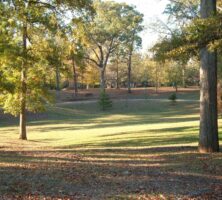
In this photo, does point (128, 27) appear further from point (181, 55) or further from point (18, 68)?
point (181, 55)

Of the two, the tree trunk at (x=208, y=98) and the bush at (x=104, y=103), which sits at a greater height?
the tree trunk at (x=208, y=98)

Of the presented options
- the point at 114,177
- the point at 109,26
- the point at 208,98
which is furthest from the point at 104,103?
the point at 114,177

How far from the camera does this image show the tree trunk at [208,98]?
46.4ft

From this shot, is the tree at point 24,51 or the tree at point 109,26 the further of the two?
the tree at point 109,26

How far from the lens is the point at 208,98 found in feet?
46.7

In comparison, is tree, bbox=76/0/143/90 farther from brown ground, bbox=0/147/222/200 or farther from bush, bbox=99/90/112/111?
brown ground, bbox=0/147/222/200

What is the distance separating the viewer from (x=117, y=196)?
8281mm

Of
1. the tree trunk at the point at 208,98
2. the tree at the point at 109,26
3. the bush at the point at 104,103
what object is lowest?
the bush at the point at 104,103

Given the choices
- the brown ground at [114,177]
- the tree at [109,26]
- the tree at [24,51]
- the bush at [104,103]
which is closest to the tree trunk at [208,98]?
the brown ground at [114,177]

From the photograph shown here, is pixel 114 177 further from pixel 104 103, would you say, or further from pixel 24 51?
pixel 104 103

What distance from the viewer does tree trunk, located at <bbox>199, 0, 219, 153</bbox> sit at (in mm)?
14133

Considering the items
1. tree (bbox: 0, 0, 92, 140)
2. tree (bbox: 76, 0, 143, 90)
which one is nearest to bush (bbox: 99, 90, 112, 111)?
tree (bbox: 76, 0, 143, 90)

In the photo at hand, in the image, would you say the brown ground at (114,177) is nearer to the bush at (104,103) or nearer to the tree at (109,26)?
the bush at (104,103)

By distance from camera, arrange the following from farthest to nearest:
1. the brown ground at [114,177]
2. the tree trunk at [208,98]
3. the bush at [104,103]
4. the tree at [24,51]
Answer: the bush at [104,103] < the tree at [24,51] < the tree trunk at [208,98] < the brown ground at [114,177]
